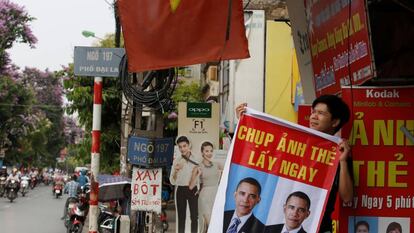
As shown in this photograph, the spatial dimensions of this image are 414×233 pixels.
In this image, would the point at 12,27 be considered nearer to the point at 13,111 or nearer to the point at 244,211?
the point at 13,111

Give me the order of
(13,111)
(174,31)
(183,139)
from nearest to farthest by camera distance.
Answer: (174,31) < (183,139) < (13,111)

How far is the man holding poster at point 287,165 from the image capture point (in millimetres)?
3457

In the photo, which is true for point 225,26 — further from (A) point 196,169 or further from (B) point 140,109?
(A) point 196,169

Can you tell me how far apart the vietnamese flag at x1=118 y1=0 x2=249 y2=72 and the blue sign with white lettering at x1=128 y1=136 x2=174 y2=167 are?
2.82 m

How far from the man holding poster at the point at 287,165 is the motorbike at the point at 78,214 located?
36.5 ft

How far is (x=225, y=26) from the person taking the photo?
4324mm

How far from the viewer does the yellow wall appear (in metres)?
15.5

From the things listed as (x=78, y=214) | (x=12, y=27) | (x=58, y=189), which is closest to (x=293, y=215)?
(x=78, y=214)

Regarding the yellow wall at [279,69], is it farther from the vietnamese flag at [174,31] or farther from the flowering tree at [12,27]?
the flowering tree at [12,27]

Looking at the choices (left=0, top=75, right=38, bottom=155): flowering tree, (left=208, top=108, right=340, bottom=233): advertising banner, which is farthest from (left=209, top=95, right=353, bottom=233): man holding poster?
(left=0, top=75, right=38, bottom=155): flowering tree

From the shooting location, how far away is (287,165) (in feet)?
11.4

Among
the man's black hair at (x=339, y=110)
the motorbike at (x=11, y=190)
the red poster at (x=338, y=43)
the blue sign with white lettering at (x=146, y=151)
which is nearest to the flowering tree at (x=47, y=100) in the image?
the motorbike at (x=11, y=190)

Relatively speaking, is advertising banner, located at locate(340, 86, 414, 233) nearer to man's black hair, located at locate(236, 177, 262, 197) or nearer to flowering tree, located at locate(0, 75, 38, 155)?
man's black hair, located at locate(236, 177, 262, 197)

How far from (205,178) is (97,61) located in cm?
209
